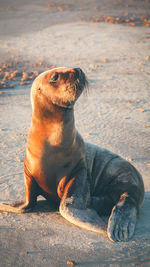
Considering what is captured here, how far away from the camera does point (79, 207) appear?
3.34 meters

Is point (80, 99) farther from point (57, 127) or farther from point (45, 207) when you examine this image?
point (57, 127)

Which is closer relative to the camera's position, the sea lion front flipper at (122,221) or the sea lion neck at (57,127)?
the sea lion front flipper at (122,221)

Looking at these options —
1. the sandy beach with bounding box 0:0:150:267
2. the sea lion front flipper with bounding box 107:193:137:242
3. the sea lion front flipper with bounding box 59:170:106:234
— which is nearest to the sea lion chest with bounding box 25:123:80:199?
the sea lion front flipper with bounding box 59:170:106:234

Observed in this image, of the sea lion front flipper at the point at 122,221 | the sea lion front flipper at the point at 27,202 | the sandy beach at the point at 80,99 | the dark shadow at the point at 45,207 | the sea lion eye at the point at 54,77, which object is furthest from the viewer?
the dark shadow at the point at 45,207

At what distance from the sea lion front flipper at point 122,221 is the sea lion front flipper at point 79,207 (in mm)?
92

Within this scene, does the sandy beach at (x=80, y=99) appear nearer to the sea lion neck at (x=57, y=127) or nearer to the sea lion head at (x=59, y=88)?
the sea lion neck at (x=57, y=127)

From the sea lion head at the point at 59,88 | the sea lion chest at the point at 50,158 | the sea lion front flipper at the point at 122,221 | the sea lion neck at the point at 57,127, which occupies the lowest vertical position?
the sea lion front flipper at the point at 122,221

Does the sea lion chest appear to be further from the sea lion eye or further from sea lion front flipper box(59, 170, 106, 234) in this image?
the sea lion eye

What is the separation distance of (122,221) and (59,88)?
141cm

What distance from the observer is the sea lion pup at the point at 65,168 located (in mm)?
3195

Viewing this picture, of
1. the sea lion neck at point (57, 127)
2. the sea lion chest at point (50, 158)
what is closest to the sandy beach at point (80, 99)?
the sea lion chest at point (50, 158)

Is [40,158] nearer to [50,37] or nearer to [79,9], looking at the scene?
[50,37]

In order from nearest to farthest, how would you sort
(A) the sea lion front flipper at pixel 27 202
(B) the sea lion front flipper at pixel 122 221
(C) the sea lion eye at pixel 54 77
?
1. (B) the sea lion front flipper at pixel 122 221
2. (C) the sea lion eye at pixel 54 77
3. (A) the sea lion front flipper at pixel 27 202

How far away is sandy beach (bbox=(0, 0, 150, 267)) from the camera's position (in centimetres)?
295
